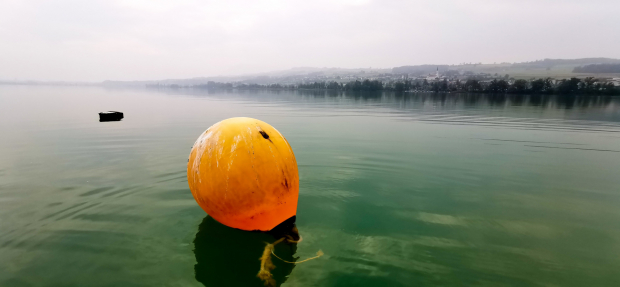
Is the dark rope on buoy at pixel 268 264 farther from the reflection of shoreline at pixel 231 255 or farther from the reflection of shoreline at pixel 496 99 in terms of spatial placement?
the reflection of shoreline at pixel 496 99

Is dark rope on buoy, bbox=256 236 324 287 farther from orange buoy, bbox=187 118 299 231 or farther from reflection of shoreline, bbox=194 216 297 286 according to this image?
orange buoy, bbox=187 118 299 231

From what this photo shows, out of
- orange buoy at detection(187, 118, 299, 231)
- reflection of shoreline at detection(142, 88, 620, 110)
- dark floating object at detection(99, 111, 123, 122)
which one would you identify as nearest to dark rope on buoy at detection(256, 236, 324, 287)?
orange buoy at detection(187, 118, 299, 231)

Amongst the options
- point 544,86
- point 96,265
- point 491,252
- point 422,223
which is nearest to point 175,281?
point 96,265

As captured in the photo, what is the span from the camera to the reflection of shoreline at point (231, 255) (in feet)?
11.9

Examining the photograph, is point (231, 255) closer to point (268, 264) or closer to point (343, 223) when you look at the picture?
point (268, 264)

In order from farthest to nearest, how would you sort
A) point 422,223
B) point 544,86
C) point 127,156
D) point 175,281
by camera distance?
point 544,86 < point 127,156 < point 422,223 < point 175,281

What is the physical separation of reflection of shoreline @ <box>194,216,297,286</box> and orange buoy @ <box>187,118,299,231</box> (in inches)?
10.1

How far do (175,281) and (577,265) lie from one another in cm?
536

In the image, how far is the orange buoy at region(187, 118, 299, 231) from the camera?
4.05 meters

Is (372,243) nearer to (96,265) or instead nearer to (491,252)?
(491,252)

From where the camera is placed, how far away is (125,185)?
6762 mm

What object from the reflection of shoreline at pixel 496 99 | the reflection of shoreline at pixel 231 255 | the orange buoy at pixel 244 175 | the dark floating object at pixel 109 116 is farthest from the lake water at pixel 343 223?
the reflection of shoreline at pixel 496 99

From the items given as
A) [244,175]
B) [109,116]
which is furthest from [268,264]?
[109,116]

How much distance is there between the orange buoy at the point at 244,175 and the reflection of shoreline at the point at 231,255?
257mm
